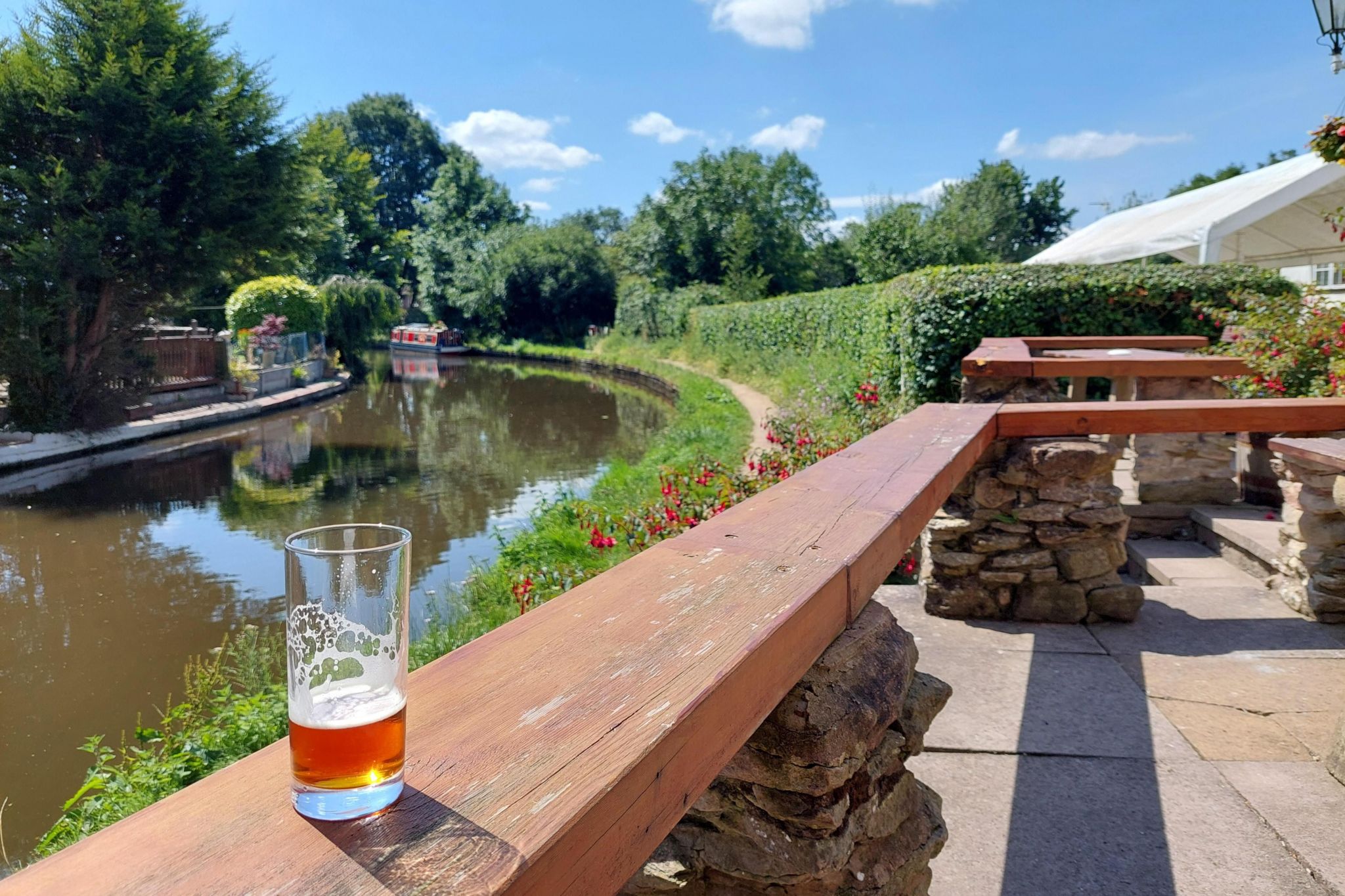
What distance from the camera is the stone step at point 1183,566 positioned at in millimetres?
4172

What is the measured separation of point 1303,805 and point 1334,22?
5064 mm

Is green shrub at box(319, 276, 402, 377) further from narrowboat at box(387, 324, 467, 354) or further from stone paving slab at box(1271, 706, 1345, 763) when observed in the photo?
stone paving slab at box(1271, 706, 1345, 763)

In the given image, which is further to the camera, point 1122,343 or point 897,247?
point 897,247

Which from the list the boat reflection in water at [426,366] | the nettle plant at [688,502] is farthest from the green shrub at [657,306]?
the nettle plant at [688,502]

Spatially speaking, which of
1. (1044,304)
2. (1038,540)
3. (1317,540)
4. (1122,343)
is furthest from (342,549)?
(1044,304)

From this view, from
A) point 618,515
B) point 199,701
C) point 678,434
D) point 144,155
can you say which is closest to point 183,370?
point 144,155

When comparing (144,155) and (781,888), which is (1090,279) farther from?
(144,155)

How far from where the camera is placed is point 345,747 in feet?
2.39

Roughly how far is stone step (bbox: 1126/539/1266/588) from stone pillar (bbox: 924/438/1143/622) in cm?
71

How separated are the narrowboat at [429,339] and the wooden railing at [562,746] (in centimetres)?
3919

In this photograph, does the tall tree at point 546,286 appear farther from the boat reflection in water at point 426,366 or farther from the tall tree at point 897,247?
the tall tree at point 897,247

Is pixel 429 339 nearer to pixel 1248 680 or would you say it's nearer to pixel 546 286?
pixel 546 286

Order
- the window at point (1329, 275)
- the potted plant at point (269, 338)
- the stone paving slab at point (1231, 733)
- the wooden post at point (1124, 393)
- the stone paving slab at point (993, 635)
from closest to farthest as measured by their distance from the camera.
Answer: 1. the stone paving slab at point (1231, 733)
2. the stone paving slab at point (993, 635)
3. the wooden post at point (1124, 393)
4. the window at point (1329, 275)
5. the potted plant at point (269, 338)

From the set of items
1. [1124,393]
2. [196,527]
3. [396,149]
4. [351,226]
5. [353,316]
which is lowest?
[196,527]
